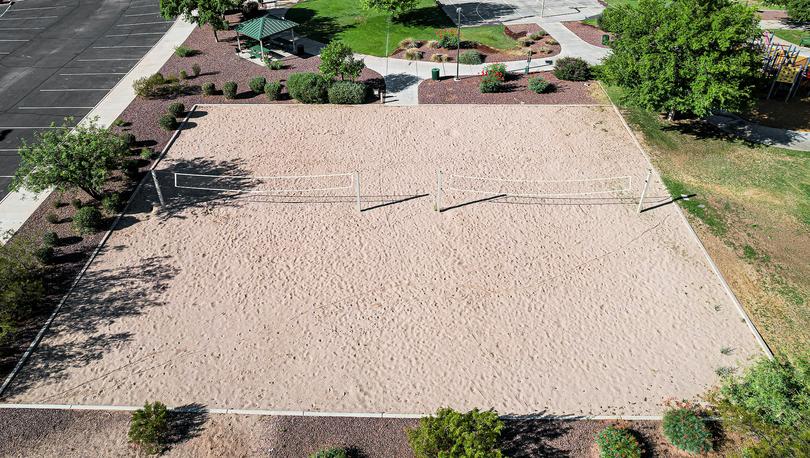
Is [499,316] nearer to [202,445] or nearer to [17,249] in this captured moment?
[202,445]

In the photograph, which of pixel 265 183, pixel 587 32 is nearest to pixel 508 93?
pixel 587 32

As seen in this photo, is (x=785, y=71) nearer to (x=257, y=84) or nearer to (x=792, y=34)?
(x=792, y=34)

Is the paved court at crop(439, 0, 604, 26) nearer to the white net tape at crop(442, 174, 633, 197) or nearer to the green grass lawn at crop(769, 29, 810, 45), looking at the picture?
the green grass lawn at crop(769, 29, 810, 45)

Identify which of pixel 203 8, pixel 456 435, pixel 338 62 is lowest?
pixel 456 435

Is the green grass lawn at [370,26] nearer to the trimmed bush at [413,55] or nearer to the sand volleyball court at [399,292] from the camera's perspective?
the trimmed bush at [413,55]

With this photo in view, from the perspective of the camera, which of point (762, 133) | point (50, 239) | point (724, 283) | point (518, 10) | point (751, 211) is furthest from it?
point (518, 10)

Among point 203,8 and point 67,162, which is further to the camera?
point 203,8

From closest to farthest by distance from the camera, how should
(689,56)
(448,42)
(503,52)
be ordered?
(689,56) < (503,52) < (448,42)
